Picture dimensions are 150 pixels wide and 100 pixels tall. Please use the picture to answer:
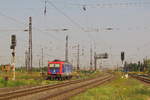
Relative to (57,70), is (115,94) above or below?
below

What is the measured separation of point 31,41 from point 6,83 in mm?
11412

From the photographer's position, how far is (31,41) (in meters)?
45.5

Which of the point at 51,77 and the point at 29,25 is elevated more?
the point at 29,25

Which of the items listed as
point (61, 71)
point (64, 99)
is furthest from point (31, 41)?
point (64, 99)

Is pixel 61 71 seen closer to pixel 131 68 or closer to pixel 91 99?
pixel 91 99

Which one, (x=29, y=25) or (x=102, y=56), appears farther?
(x=102, y=56)

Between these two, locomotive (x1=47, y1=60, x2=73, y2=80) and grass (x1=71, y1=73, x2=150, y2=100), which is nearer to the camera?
grass (x1=71, y1=73, x2=150, y2=100)

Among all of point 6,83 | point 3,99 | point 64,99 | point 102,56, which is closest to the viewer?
point 3,99

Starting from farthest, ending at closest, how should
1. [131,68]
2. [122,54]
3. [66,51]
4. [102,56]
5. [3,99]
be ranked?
[131,68]
[102,56]
[66,51]
[122,54]
[3,99]

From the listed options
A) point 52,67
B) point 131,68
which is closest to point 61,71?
point 52,67

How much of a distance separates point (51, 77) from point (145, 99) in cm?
3847

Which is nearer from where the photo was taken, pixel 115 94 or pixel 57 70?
pixel 115 94

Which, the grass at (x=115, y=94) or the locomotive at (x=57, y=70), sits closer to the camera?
the grass at (x=115, y=94)

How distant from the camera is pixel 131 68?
7608 inches
